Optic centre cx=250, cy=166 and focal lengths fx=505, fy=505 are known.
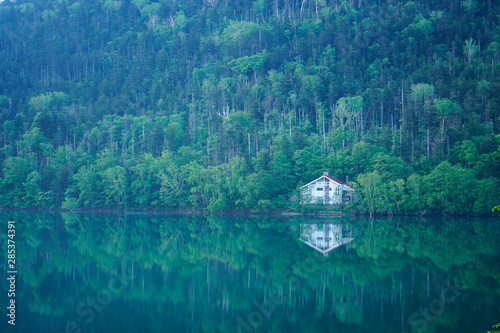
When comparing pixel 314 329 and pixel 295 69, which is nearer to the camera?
pixel 314 329

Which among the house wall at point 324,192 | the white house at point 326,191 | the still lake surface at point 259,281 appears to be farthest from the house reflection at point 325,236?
the house wall at point 324,192

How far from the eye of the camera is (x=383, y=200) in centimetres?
6000

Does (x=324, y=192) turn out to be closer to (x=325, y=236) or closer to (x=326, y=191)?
(x=326, y=191)

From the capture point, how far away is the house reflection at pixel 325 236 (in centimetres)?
3750

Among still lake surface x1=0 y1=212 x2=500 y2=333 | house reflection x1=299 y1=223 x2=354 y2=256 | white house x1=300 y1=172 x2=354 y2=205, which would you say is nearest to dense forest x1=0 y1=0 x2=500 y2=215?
white house x1=300 y1=172 x2=354 y2=205

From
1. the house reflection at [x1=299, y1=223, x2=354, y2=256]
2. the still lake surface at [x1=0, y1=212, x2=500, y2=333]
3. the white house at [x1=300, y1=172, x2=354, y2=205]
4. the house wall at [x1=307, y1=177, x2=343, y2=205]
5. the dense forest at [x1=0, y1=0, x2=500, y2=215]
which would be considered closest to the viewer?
the still lake surface at [x1=0, y1=212, x2=500, y2=333]

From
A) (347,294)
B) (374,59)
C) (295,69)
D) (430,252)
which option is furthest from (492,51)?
(347,294)

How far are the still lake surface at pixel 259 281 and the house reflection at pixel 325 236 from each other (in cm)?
16

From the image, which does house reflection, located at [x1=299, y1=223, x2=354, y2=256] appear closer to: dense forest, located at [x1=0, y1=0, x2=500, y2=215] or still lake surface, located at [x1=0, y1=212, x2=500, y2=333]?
still lake surface, located at [x1=0, y1=212, x2=500, y2=333]

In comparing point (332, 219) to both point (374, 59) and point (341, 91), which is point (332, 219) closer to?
point (341, 91)

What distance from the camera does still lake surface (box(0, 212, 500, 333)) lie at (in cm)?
2045

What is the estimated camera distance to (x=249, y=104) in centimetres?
9856

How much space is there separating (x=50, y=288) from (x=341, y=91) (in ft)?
273

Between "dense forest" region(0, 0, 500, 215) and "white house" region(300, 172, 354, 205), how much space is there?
2.99 meters
